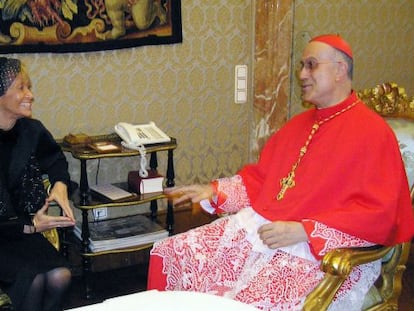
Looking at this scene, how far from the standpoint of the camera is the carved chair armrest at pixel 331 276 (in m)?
2.27

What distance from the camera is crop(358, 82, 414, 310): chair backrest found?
2.65 metres

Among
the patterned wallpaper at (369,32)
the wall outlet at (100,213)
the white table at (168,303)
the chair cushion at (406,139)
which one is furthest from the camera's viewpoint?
the patterned wallpaper at (369,32)

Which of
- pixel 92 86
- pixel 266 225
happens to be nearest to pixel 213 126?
pixel 92 86

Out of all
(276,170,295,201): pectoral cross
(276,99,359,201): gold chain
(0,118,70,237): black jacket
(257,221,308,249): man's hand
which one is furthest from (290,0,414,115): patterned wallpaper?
(257,221,308,249): man's hand

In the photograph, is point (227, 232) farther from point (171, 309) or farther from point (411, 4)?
point (411, 4)

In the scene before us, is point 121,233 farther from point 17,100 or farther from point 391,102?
point 391,102

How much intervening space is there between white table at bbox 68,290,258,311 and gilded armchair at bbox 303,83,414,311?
0.47 metres

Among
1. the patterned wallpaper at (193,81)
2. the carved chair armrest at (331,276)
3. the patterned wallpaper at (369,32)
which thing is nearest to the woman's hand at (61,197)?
the patterned wallpaper at (193,81)

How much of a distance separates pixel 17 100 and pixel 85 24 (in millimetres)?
855

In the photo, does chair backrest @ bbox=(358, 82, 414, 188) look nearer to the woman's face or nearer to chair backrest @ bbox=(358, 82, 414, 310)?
chair backrest @ bbox=(358, 82, 414, 310)

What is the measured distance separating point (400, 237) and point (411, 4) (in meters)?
2.55

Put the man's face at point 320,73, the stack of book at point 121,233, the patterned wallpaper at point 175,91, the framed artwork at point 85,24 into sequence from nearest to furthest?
the man's face at point 320,73, the framed artwork at point 85,24, the stack of book at point 121,233, the patterned wallpaper at point 175,91

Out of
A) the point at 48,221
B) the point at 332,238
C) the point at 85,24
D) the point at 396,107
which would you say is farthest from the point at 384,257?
the point at 85,24

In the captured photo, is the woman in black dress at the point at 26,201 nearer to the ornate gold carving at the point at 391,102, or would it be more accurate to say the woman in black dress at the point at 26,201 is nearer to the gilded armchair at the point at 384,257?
the gilded armchair at the point at 384,257
